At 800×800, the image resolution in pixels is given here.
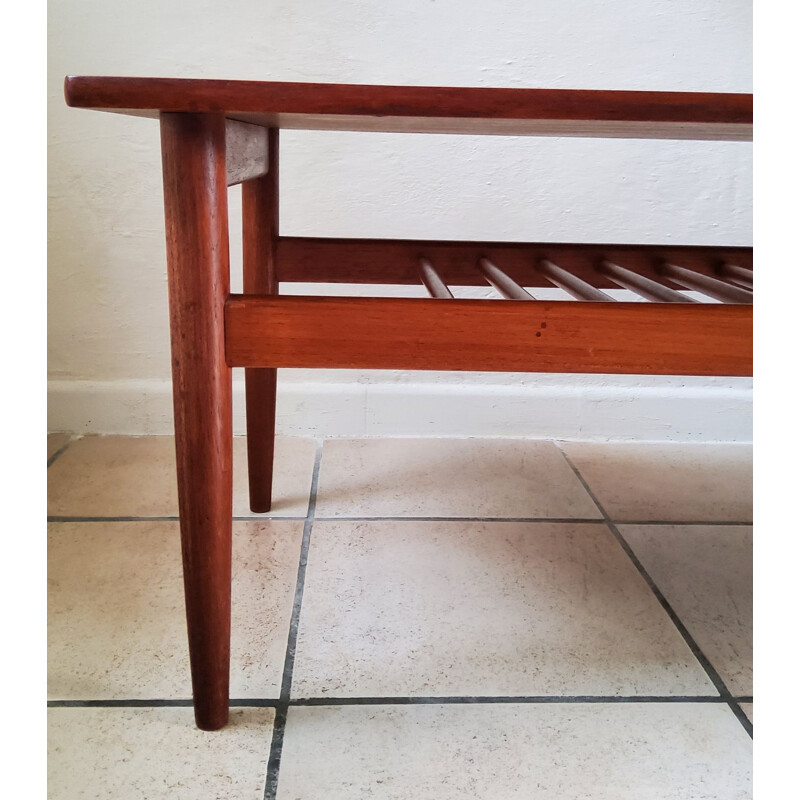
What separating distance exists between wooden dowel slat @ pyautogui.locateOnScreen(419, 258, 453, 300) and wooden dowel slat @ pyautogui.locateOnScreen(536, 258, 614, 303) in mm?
146

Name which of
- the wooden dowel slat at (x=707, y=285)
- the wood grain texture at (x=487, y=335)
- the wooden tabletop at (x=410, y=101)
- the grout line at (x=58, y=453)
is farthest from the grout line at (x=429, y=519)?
the wooden tabletop at (x=410, y=101)

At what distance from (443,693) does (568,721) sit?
13 cm

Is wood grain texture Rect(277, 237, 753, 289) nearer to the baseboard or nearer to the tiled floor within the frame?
the tiled floor

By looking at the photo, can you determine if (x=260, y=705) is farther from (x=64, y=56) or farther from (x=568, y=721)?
(x=64, y=56)

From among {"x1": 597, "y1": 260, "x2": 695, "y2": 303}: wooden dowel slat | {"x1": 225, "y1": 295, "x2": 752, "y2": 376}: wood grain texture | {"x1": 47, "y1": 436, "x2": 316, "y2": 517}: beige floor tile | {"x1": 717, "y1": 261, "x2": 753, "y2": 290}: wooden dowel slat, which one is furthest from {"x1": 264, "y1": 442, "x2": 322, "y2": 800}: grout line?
{"x1": 717, "y1": 261, "x2": 753, "y2": 290}: wooden dowel slat

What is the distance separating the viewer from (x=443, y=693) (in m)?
0.85

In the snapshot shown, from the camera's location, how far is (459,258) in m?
1.22

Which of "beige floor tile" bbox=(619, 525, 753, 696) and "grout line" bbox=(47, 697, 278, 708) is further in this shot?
"beige floor tile" bbox=(619, 525, 753, 696)

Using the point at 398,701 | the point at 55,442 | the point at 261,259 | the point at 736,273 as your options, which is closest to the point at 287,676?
the point at 398,701

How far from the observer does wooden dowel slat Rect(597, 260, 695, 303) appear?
0.87m

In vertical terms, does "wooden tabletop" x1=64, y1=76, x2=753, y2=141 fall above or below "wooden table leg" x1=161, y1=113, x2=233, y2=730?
above

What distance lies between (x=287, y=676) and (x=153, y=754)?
0.17 m

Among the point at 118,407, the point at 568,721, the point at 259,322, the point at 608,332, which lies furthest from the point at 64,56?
the point at 568,721

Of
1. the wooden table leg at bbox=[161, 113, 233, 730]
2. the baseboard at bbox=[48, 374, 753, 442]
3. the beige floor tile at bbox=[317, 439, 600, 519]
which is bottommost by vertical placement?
the beige floor tile at bbox=[317, 439, 600, 519]
